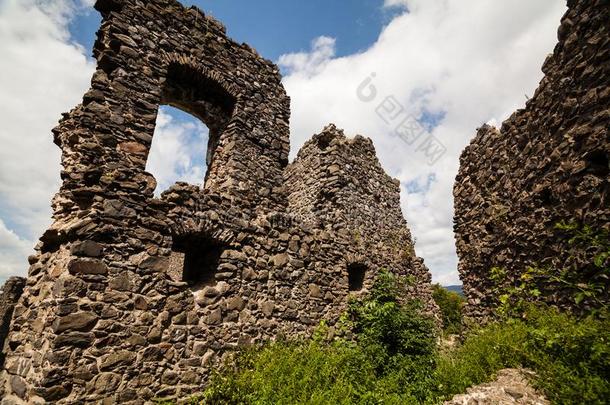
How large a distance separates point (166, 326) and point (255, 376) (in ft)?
4.66

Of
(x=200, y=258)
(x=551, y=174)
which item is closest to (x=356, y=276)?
A: (x=200, y=258)

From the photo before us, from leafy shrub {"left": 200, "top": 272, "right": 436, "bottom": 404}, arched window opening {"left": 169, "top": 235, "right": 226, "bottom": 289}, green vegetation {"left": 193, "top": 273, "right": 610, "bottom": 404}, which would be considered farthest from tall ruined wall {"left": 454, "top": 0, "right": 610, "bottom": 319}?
arched window opening {"left": 169, "top": 235, "right": 226, "bottom": 289}

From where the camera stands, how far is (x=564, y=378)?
3.11 metres

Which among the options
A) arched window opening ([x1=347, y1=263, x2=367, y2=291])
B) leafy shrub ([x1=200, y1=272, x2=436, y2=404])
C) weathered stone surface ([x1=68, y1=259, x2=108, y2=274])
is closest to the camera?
weathered stone surface ([x1=68, y1=259, x2=108, y2=274])

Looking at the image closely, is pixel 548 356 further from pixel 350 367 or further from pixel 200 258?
pixel 200 258

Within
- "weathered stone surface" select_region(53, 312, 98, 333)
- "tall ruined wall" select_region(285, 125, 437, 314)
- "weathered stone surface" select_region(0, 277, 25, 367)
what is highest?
"tall ruined wall" select_region(285, 125, 437, 314)

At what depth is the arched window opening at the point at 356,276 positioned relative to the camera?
8.76m

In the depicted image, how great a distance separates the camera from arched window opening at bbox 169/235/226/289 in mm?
5531

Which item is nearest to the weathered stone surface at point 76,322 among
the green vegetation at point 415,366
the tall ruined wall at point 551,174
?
the green vegetation at point 415,366

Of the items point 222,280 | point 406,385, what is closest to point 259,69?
point 222,280

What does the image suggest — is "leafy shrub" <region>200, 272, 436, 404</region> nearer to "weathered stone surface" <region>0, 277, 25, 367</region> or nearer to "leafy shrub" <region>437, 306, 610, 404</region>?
"leafy shrub" <region>437, 306, 610, 404</region>

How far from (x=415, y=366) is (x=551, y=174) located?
160 inches

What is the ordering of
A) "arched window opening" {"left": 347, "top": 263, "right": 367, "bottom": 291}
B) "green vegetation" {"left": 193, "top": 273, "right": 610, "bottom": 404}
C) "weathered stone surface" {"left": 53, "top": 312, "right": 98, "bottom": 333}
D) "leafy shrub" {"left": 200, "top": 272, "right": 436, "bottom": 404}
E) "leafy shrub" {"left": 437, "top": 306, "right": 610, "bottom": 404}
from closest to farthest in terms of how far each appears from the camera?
"leafy shrub" {"left": 437, "top": 306, "right": 610, "bottom": 404}
"green vegetation" {"left": 193, "top": 273, "right": 610, "bottom": 404}
"weathered stone surface" {"left": 53, "top": 312, "right": 98, "bottom": 333}
"leafy shrub" {"left": 200, "top": 272, "right": 436, "bottom": 404}
"arched window opening" {"left": 347, "top": 263, "right": 367, "bottom": 291}

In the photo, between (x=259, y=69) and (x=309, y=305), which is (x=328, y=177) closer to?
(x=259, y=69)
